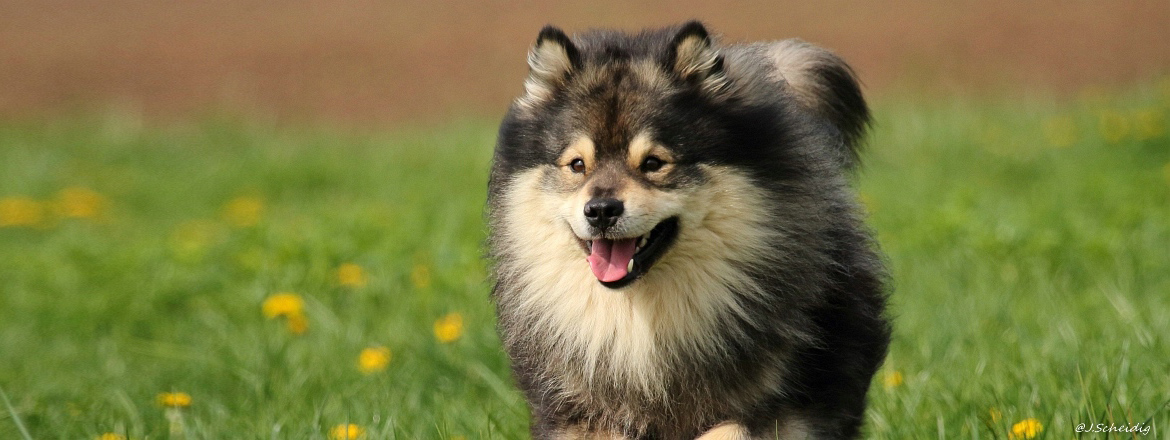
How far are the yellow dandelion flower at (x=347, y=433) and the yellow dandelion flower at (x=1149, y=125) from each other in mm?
6713

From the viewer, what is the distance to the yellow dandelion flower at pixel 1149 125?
329 inches

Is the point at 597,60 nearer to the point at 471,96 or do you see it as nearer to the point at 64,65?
the point at 471,96

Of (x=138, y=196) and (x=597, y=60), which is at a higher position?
(x=597, y=60)

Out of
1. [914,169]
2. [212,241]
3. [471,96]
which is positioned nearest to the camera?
[212,241]

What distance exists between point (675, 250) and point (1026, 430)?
1130 millimetres

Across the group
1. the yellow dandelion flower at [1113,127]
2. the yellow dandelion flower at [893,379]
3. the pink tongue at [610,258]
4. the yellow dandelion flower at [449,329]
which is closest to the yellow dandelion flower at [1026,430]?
the yellow dandelion flower at [893,379]

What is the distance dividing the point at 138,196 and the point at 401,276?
431 centimetres

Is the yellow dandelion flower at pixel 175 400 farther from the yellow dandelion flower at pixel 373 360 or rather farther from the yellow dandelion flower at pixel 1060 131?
the yellow dandelion flower at pixel 1060 131

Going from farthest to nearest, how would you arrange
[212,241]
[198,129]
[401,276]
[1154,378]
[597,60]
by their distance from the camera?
[198,129] → [212,241] → [401,276] → [1154,378] → [597,60]

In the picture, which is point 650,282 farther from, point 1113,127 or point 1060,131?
point 1060,131

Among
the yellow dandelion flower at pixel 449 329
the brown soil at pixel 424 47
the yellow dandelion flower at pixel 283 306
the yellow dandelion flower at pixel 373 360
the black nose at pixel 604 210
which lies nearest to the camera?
the black nose at pixel 604 210

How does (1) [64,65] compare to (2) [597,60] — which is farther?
(1) [64,65]

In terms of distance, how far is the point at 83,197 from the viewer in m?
8.83

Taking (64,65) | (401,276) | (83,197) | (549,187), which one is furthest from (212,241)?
(64,65)
